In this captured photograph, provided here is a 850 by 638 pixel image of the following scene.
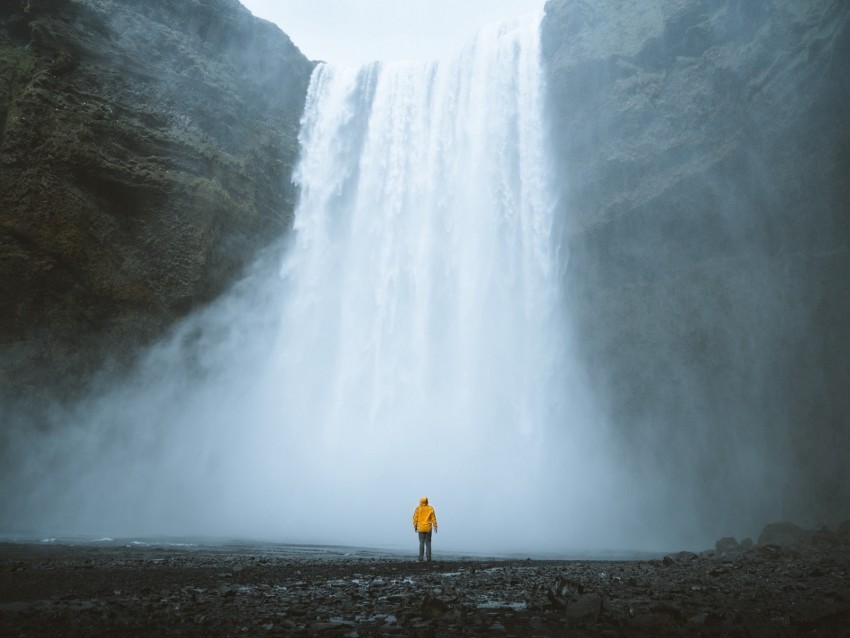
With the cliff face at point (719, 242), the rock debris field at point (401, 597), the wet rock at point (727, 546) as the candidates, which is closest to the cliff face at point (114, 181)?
the rock debris field at point (401, 597)

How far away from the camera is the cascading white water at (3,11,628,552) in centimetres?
2347

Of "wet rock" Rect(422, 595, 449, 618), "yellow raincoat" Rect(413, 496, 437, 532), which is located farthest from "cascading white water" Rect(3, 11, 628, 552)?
"wet rock" Rect(422, 595, 449, 618)

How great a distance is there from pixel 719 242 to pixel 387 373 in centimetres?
1666

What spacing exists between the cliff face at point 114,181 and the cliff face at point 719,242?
17.4 m

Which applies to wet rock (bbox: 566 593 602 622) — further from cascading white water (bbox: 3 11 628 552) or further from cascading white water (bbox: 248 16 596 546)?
cascading white water (bbox: 248 16 596 546)

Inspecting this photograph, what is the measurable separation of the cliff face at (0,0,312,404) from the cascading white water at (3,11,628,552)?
85.5 inches

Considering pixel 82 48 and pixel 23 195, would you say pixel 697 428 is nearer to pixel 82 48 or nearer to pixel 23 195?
pixel 23 195

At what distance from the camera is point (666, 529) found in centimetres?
2470

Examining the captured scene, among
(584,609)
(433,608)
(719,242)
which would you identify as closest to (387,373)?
(719,242)

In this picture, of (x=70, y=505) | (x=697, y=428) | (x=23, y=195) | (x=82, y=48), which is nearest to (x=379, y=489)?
(x=70, y=505)

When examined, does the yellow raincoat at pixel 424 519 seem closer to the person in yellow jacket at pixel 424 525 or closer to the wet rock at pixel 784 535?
the person in yellow jacket at pixel 424 525

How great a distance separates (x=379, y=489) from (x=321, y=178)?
18.8 meters

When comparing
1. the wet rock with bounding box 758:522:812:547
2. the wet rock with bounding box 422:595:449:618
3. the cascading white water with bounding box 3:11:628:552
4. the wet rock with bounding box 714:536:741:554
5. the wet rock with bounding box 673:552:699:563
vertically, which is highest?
the cascading white water with bounding box 3:11:628:552

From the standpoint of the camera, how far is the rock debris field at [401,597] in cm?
550
